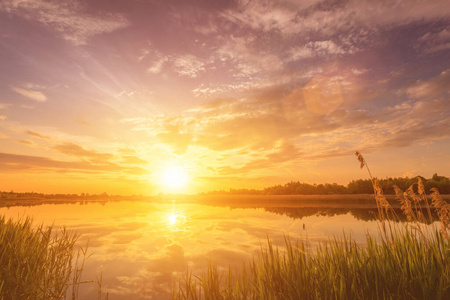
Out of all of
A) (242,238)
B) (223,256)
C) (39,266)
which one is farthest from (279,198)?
(39,266)

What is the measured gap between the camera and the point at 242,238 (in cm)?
2272

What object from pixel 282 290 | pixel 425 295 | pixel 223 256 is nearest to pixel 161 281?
pixel 223 256

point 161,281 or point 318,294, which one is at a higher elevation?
point 318,294

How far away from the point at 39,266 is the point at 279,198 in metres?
99.4

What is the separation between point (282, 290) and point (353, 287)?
73.8 inches

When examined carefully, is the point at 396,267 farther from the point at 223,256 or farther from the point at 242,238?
the point at 242,238

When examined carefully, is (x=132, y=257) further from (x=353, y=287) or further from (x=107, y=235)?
(x=353, y=287)

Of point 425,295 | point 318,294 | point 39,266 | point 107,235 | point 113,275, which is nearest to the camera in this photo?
point 425,295

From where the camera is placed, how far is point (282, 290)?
274 inches

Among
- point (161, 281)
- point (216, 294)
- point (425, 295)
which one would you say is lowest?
point (161, 281)

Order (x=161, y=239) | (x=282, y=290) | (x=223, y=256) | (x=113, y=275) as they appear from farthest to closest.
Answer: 1. (x=161, y=239)
2. (x=223, y=256)
3. (x=113, y=275)
4. (x=282, y=290)

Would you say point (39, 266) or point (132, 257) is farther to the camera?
point (132, 257)

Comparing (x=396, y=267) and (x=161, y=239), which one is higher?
(x=396, y=267)

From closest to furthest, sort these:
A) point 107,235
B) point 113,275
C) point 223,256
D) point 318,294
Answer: point 318,294 → point 113,275 → point 223,256 → point 107,235
